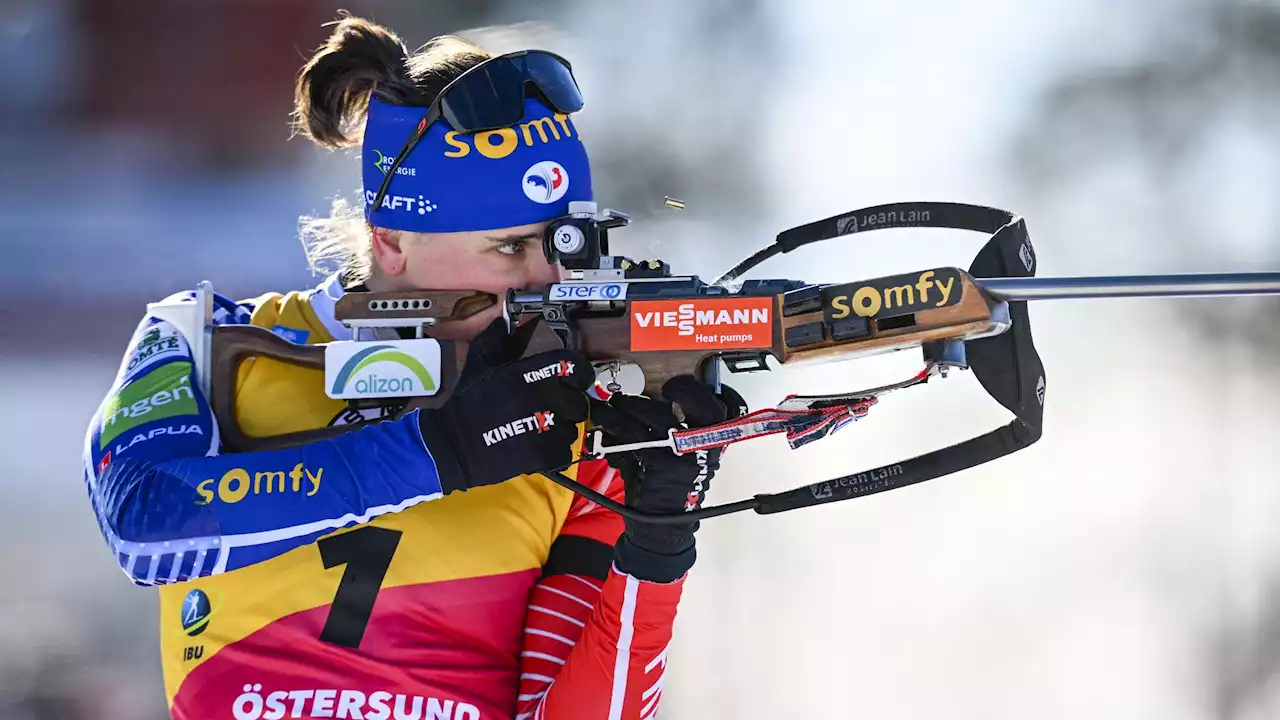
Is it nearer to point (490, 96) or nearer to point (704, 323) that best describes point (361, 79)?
point (490, 96)

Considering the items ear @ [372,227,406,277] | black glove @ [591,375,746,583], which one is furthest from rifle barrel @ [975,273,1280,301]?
ear @ [372,227,406,277]

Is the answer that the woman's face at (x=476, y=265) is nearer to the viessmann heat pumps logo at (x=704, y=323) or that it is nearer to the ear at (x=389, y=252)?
the ear at (x=389, y=252)

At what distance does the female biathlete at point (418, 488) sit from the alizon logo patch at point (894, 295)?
0.75 feet

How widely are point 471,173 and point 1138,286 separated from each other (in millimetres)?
990

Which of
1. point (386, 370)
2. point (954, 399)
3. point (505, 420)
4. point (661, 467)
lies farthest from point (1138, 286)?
point (954, 399)

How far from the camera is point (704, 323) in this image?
1.50m

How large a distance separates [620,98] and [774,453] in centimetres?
117

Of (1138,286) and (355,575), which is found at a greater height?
(1138,286)

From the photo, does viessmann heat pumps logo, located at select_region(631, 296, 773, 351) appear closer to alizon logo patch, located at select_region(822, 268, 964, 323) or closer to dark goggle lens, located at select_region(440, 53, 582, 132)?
alizon logo patch, located at select_region(822, 268, 964, 323)

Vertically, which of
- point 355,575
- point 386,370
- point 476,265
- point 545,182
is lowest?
point 355,575

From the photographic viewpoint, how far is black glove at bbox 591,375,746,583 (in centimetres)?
155

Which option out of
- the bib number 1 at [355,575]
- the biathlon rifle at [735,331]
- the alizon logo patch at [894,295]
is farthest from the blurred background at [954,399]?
the alizon logo patch at [894,295]

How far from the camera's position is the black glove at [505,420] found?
1.55 metres

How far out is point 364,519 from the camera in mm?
1563
